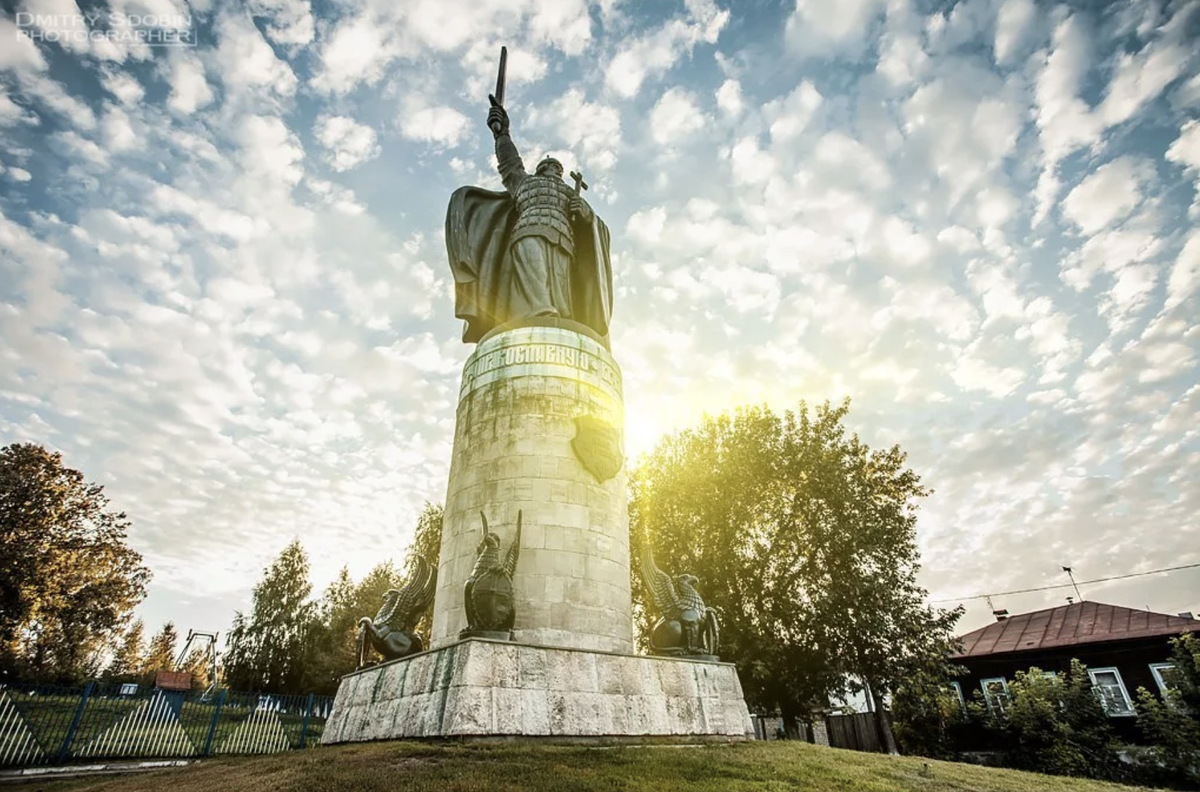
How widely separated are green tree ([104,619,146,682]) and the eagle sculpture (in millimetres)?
44601

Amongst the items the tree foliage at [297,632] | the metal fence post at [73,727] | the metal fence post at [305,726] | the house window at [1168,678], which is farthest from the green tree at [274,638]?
the house window at [1168,678]

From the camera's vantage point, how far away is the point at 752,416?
2322 centimetres

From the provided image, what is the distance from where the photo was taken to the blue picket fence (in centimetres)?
1177

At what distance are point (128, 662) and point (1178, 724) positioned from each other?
63819mm

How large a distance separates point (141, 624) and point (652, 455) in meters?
62.0

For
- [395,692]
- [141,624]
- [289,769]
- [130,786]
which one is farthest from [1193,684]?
[141,624]

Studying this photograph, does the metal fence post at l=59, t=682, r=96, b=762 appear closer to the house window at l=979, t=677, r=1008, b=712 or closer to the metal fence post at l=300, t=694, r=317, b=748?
the metal fence post at l=300, t=694, r=317, b=748

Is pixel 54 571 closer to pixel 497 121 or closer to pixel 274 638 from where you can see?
pixel 274 638

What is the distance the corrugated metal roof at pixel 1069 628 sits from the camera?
20.8m

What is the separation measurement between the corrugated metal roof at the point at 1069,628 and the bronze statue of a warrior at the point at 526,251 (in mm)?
17491

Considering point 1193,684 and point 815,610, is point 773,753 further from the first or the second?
point 1193,684

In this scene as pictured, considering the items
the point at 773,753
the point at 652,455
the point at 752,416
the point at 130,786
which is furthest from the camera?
the point at 652,455

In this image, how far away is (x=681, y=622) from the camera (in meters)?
10.4

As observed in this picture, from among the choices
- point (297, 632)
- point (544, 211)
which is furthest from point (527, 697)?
point (297, 632)
